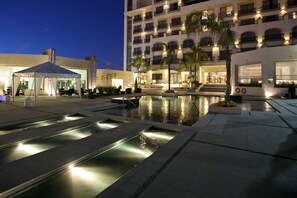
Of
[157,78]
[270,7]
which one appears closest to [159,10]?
[157,78]

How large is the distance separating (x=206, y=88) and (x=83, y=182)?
100 ft

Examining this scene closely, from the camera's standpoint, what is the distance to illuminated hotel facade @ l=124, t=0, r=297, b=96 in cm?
2147

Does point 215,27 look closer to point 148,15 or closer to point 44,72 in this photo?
point 44,72

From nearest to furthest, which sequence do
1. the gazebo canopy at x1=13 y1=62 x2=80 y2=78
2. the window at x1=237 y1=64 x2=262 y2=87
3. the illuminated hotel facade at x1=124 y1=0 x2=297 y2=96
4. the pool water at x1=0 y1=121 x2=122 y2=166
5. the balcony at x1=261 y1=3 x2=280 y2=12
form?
the pool water at x1=0 y1=121 x2=122 y2=166 < the gazebo canopy at x1=13 y1=62 x2=80 y2=78 < the illuminated hotel facade at x1=124 y1=0 x2=297 y2=96 < the window at x1=237 y1=64 x2=262 y2=87 < the balcony at x1=261 y1=3 x2=280 y2=12

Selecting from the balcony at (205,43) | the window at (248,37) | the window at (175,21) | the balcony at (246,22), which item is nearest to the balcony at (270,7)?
the balcony at (246,22)

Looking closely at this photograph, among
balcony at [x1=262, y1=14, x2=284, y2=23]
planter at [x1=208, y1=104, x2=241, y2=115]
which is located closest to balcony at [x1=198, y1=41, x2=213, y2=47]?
balcony at [x1=262, y1=14, x2=284, y2=23]

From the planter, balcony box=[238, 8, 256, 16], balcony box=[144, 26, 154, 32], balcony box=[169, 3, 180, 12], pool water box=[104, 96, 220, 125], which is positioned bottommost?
pool water box=[104, 96, 220, 125]

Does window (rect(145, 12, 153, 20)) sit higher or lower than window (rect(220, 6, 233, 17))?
higher

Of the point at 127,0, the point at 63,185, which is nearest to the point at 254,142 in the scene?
the point at 63,185

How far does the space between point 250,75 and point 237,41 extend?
46.5 ft

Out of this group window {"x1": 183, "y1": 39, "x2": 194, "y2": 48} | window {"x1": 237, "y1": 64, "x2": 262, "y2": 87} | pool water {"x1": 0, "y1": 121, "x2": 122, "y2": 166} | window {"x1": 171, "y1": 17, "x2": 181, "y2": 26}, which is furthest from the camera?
window {"x1": 171, "y1": 17, "x2": 181, "y2": 26}

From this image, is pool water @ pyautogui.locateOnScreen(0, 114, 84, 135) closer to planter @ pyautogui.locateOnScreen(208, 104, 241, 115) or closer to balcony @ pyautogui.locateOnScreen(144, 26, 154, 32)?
planter @ pyautogui.locateOnScreen(208, 104, 241, 115)

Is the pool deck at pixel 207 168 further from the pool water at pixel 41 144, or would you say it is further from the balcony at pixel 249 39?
the balcony at pixel 249 39

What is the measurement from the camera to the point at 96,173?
161 inches
